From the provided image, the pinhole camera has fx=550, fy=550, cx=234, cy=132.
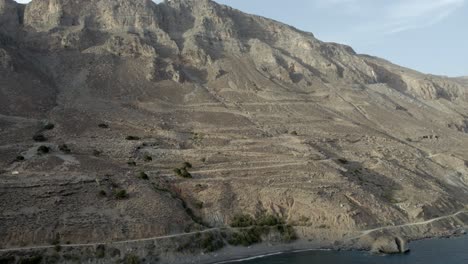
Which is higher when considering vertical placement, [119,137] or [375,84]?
[375,84]

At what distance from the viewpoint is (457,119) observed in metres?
118

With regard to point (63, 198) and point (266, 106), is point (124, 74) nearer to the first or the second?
point (266, 106)

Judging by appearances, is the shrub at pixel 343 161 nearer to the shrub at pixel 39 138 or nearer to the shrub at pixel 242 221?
the shrub at pixel 242 221

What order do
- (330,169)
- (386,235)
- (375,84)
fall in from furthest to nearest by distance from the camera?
(375,84)
(330,169)
(386,235)

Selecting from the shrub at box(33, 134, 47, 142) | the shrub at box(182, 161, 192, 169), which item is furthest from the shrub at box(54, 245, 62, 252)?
the shrub at box(33, 134, 47, 142)

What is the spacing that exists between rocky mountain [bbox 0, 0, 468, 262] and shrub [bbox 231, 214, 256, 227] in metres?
0.62

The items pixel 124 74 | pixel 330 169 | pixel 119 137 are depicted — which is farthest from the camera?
pixel 124 74

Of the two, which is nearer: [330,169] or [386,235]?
[386,235]

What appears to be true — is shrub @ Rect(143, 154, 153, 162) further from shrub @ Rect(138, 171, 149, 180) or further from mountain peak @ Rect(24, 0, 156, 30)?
mountain peak @ Rect(24, 0, 156, 30)

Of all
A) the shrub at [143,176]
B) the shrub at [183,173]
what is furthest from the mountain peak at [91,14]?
the shrub at [143,176]

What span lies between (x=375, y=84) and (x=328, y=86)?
1697cm

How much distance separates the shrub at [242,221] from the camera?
2401 inches

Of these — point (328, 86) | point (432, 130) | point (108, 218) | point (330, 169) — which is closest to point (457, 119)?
point (432, 130)

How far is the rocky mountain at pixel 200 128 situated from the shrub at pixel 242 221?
2.03 ft
